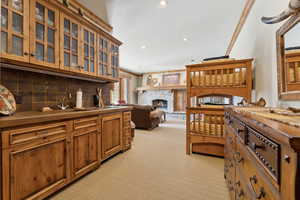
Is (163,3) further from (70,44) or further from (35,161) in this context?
(35,161)

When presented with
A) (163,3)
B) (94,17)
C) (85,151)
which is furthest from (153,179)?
(94,17)

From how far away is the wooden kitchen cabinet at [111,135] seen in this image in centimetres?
220

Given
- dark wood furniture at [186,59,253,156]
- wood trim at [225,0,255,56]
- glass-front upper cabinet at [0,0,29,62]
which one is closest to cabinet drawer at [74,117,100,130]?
glass-front upper cabinet at [0,0,29,62]

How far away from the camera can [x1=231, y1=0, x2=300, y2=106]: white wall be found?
5.16 ft

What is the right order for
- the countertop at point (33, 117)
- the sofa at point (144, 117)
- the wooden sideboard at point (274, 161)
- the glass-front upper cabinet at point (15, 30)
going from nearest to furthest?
the wooden sideboard at point (274, 161) → the countertop at point (33, 117) → the glass-front upper cabinet at point (15, 30) → the sofa at point (144, 117)

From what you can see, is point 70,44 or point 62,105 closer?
point 70,44

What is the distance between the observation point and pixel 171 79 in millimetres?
8562

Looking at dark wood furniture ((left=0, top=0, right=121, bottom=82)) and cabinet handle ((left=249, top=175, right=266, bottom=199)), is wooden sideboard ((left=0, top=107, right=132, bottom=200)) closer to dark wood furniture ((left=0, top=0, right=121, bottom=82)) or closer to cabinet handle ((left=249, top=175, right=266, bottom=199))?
dark wood furniture ((left=0, top=0, right=121, bottom=82))

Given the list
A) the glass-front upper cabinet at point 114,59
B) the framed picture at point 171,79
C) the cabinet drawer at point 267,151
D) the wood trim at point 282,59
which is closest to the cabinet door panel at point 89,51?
the glass-front upper cabinet at point 114,59

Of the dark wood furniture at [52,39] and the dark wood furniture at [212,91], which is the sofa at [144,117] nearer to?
the dark wood furniture at [212,91]

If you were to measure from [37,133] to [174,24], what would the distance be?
10.9 feet

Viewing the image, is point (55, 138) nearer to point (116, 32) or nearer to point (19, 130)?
point (19, 130)

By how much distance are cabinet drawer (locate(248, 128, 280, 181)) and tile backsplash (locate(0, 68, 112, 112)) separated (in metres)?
2.32

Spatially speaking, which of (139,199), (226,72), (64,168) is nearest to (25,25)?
(64,168)
